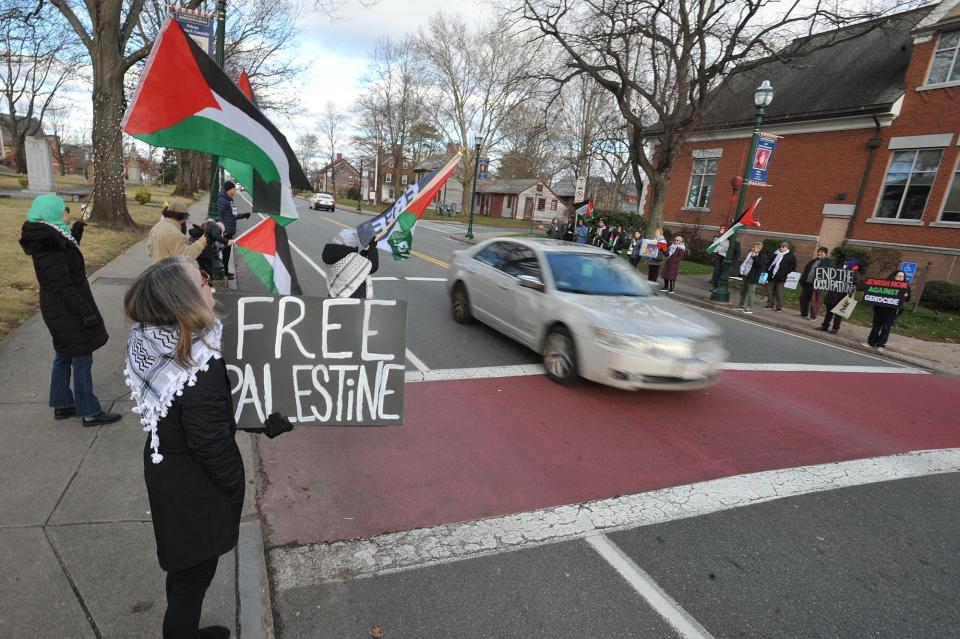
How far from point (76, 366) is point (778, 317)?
13415 millimetres

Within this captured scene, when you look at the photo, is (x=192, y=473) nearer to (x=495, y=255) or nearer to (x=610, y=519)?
(x=610, y=519)

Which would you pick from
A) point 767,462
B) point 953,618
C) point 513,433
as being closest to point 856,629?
point 953,618

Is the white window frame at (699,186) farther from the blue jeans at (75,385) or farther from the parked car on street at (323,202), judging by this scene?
the parked car on street at (323,202)

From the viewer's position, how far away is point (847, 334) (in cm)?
1113

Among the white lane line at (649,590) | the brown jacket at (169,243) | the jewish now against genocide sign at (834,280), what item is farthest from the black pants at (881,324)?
the brown jacket at (169,243)

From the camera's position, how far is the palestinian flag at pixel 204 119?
3068mm

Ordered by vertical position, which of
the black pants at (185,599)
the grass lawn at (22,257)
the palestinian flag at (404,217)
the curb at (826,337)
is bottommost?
the grass lawn at (22,257)

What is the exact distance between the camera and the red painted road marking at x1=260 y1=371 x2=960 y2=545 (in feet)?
12.2

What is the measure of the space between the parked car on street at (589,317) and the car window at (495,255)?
2 cm

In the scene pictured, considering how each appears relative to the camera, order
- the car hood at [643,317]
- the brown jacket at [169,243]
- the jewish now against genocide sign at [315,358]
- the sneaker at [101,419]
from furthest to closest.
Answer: the car hood at [643,317] → the brown jacket at [169,243] → the sneaker at [101,419] → the jewish now against genocide sign at [315,358]

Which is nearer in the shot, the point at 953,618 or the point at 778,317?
the point at 953,618

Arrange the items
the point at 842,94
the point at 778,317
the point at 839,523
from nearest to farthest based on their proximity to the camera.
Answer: the point at 839,523 → the point at 778,317 → the point at 842,94

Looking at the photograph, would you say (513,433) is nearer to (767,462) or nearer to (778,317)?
(767,462)

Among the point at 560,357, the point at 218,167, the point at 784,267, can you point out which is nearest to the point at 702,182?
the point at 784,267
